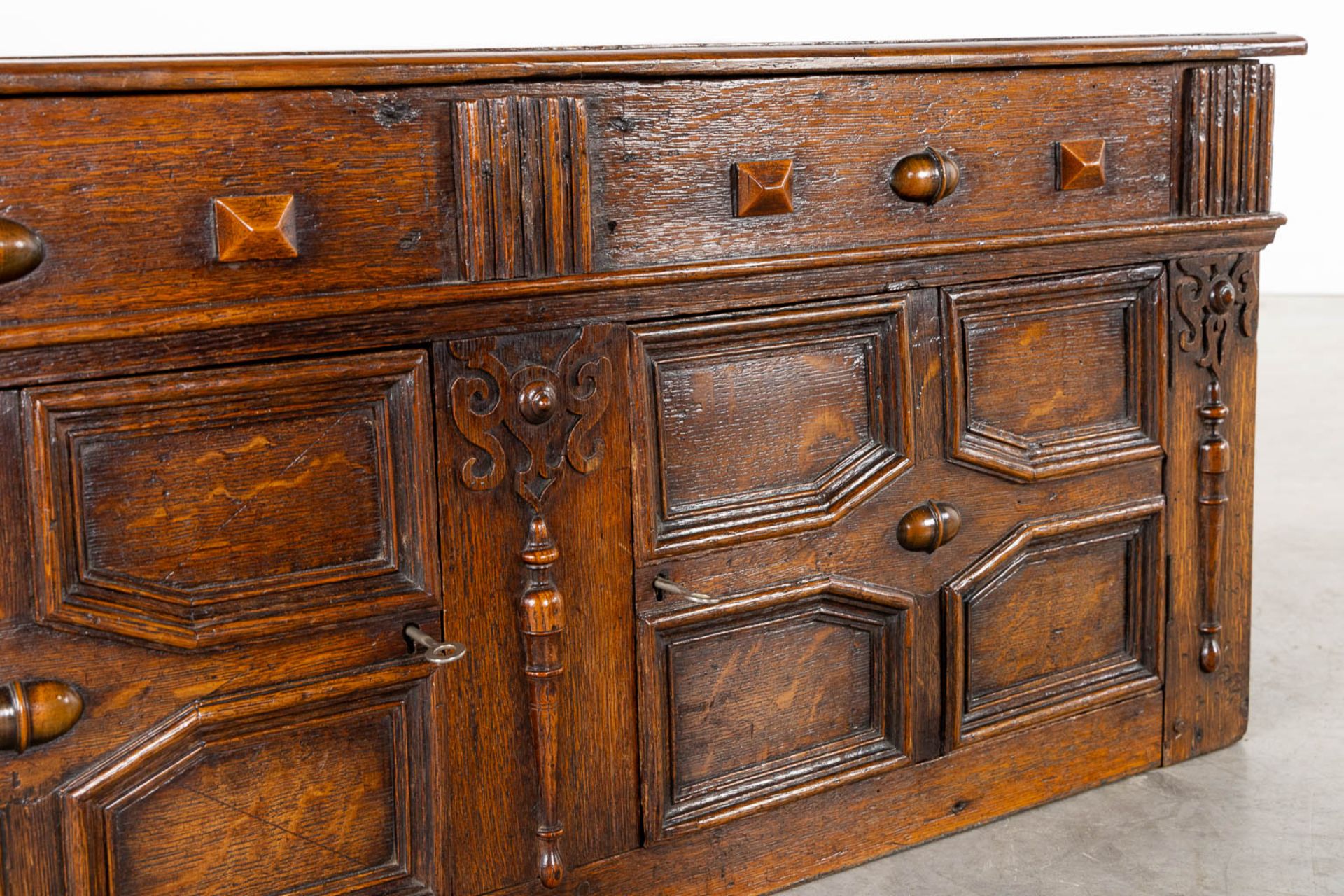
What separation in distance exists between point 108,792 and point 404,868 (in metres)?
0.35

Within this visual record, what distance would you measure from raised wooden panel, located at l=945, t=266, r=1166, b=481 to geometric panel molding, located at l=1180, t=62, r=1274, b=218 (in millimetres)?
133

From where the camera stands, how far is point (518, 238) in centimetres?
161

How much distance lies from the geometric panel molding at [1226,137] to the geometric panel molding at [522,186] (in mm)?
917

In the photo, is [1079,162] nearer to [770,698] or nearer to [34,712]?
[770,698]

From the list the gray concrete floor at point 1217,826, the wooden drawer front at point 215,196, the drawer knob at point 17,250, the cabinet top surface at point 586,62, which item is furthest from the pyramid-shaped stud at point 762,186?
the gray concrete floor at point 1217,826

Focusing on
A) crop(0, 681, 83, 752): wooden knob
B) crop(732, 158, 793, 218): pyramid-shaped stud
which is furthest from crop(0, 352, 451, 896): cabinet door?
crop(732, 158, 793, 218): pyramid-shaped stud

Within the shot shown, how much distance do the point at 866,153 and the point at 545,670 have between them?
719mm

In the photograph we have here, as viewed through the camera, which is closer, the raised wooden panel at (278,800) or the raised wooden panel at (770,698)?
the raised wooden panel at (278,800)

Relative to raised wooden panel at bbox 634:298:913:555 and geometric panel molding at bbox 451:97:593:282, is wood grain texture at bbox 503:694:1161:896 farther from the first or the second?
geometric panel molding at bbox 451:97:593:282

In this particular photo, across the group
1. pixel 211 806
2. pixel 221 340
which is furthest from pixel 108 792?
pixel 221 340

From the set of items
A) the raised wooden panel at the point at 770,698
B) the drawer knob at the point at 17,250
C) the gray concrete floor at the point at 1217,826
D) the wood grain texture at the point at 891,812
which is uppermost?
the drawer knob at the point at 17,250

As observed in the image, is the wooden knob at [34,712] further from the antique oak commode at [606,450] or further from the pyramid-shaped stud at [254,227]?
the pyramid-shaped stud at [254,227]

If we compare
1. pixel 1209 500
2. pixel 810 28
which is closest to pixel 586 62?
pixel 1209 500

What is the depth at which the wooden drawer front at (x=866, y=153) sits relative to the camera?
1674mm
